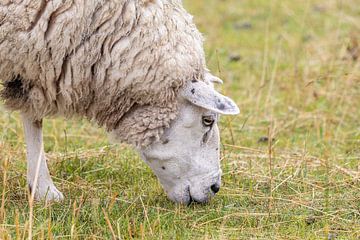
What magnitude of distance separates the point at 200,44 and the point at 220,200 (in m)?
1.03

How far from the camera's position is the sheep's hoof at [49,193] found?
5.38 meters

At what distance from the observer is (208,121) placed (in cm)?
507

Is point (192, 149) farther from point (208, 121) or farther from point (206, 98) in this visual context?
point (206, 98)

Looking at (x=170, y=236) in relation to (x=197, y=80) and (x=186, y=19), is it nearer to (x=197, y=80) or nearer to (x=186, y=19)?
(x=197, y=80)

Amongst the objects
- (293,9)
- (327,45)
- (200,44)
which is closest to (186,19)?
(200,44)

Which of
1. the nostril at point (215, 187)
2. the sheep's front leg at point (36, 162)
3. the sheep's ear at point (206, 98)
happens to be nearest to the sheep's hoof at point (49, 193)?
the sheep's front leg at point (36, 162)

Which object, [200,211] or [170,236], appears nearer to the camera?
[170,236]

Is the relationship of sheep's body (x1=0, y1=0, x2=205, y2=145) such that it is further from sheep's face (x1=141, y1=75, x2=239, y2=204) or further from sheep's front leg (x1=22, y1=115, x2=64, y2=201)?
sheep's front leg (x1=22, y1=115, x2=64, y2=201)

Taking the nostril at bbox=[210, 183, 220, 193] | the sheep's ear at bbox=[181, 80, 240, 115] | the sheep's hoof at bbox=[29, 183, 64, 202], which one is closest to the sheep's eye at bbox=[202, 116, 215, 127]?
the sheep's ear at bbox=[181, 80, 240, 115]

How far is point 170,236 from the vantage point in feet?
15.8

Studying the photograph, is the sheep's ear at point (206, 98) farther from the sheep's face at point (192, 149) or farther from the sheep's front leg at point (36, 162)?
the sheep's front leg at point (36, 162)

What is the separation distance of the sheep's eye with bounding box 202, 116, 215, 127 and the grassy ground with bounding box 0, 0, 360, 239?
0.50 metres

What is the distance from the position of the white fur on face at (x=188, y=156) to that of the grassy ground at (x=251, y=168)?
0.13m

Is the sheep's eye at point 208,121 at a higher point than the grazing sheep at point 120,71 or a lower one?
lower
